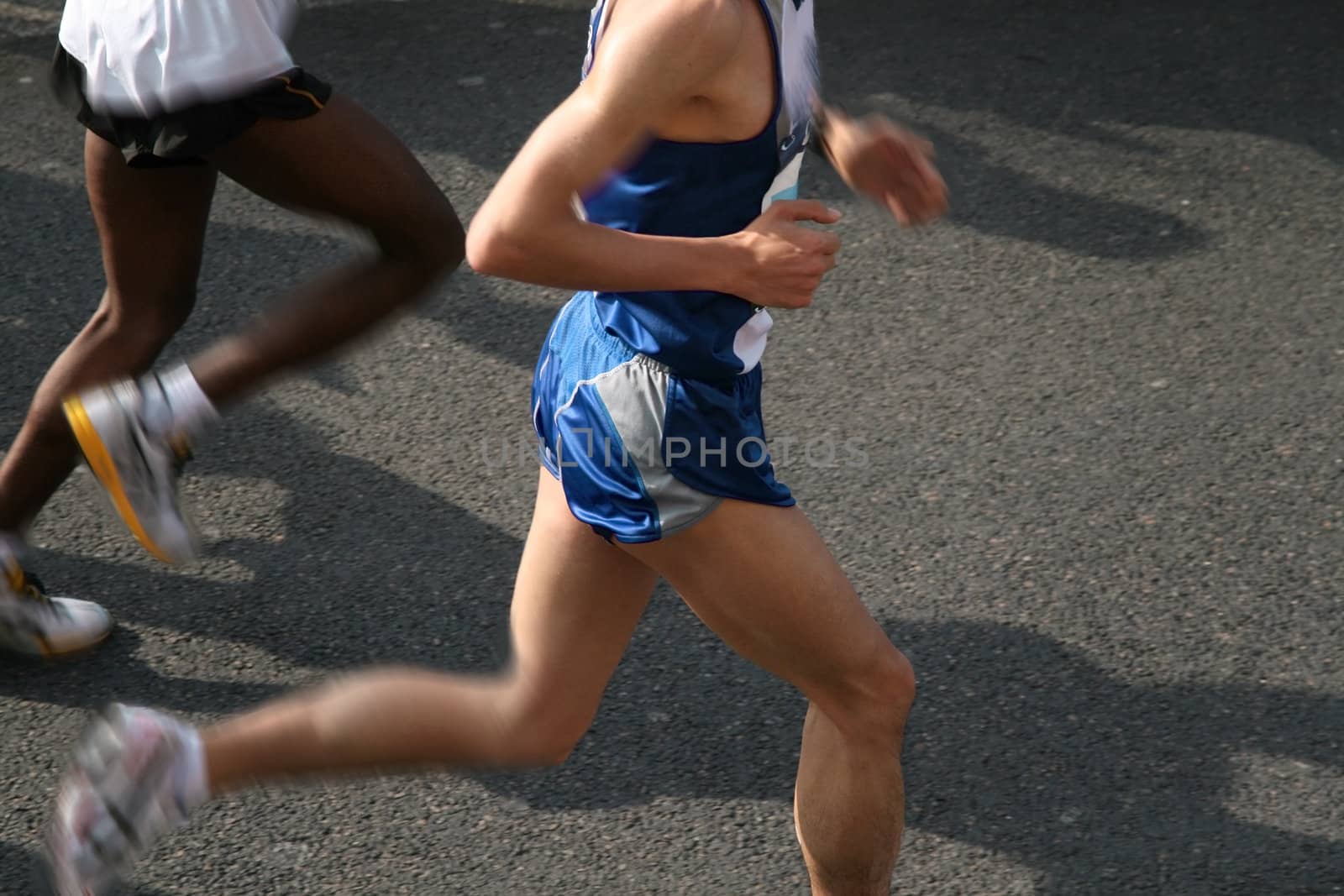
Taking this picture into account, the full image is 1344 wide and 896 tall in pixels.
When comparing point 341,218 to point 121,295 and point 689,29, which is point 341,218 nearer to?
point 121,295

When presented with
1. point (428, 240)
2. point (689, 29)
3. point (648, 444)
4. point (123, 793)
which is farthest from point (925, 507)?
point (689, 29)

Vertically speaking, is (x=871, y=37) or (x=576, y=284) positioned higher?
(x=576, y=284)

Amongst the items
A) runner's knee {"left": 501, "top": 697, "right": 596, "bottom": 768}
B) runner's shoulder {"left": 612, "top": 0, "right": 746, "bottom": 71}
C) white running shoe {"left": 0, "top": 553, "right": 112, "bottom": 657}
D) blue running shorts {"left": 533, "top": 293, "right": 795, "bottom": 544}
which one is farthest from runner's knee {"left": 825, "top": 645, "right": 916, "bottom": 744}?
white running shoe {"left": 0, "top": 553, "right": 112, "bottom": 657}

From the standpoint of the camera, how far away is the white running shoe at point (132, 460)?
299 centimetres

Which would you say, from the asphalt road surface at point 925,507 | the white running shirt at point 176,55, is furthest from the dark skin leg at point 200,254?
the asphalt road surface at point 925,507

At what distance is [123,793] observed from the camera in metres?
2.44

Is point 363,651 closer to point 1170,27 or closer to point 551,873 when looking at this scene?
point 551,873

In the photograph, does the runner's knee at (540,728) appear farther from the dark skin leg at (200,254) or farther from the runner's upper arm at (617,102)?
the dark skin leg at (200,254)

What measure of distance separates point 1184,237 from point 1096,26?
4.75 ft

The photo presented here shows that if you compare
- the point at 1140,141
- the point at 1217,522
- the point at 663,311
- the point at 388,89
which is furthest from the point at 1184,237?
the point at 663,311

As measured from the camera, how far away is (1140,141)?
5.23 metres

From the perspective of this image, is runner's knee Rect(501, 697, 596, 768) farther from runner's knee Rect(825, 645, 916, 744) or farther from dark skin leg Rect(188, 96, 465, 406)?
dark skin leg Rect(188, 96, 465, 406)

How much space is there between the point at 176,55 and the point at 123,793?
125cm

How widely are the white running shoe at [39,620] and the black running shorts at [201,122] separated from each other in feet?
2.72
